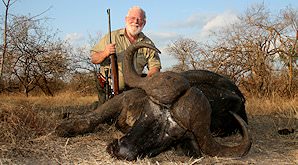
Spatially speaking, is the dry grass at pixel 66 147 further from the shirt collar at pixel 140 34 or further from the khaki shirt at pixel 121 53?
the shirt collar at pixel 140 34

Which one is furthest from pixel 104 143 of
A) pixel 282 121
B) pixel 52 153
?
pixel 282 121

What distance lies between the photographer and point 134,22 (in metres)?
5.98

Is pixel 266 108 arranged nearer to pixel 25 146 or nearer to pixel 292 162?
pixel 292 162

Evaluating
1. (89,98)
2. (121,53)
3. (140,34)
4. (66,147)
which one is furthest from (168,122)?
(89,98)

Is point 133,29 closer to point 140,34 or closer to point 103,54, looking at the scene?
point 140,34

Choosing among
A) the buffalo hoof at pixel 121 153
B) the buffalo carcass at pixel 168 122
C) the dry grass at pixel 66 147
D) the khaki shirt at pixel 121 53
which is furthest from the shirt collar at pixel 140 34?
the buffalo hoof at pixel 121 153

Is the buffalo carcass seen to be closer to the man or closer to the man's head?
the man

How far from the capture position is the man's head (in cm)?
600

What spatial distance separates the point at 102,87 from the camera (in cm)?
583

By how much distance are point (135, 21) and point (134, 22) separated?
0.07ft

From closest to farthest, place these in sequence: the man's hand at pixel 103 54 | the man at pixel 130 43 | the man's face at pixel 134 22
Result: the man's hand at pixel 103 54 < the man at pixel 130 43 < the man's face at pixel 134 22

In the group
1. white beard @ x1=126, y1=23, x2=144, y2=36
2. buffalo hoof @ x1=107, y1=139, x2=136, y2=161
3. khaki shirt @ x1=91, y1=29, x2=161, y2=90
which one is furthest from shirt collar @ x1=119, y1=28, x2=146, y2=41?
buffalo hoof @ x1=107, y1=139, x2=136, y2=161

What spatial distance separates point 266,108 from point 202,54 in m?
3.75

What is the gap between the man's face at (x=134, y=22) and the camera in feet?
19.7
